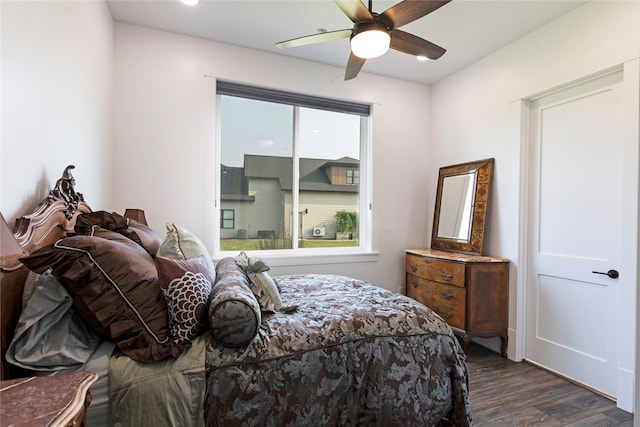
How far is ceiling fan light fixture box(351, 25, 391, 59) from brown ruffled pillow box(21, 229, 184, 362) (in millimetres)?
1722

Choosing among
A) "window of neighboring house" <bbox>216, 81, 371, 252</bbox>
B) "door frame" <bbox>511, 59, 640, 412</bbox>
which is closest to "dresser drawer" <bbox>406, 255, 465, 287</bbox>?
"window of neighboring house" <bbox>216, 81, 371, 252</bbox>

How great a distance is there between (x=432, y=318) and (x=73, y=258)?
5.47ft

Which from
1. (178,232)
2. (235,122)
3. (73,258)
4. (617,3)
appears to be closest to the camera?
(73,258)

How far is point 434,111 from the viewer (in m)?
3.88

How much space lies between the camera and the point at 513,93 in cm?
291

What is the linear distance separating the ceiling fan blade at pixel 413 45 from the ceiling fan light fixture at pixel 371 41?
0.15 metres

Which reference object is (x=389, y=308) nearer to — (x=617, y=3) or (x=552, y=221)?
(x=552, y=221)

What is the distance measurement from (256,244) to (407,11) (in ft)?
8.11

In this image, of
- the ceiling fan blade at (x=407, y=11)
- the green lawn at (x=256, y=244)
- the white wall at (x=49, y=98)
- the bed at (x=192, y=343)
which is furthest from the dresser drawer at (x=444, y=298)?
the white wall at (x=49, y=98)

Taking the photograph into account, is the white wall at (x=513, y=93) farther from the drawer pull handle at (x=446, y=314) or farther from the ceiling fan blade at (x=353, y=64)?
the ceiling fan blade at (x=353, y=64)

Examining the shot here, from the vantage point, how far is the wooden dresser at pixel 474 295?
279 cm

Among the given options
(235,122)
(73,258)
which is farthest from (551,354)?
(235,122)

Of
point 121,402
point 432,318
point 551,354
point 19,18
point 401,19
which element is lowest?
point 551,354

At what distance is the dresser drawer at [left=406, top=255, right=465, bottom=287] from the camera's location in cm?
286
